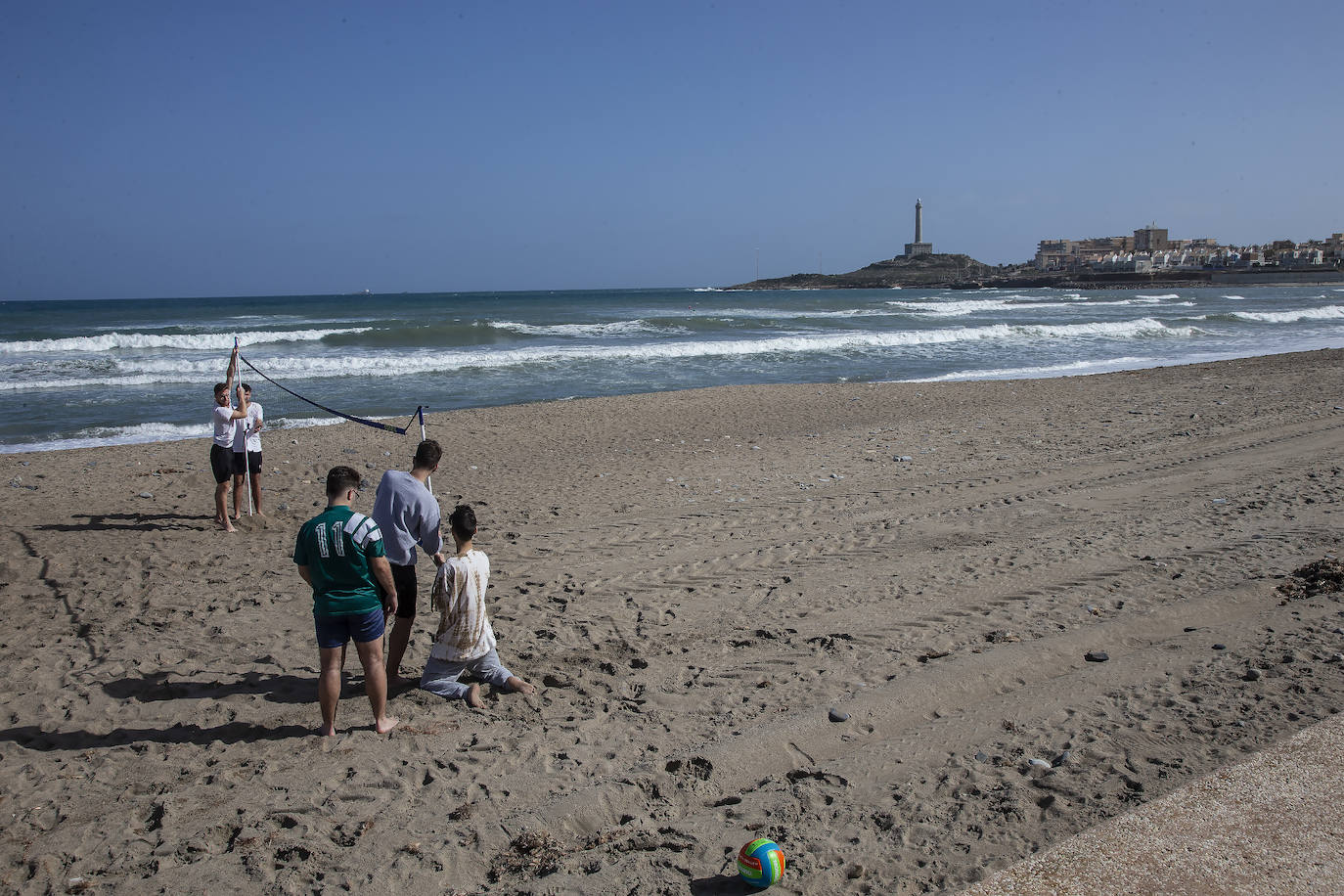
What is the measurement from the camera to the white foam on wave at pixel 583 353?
20.8 m

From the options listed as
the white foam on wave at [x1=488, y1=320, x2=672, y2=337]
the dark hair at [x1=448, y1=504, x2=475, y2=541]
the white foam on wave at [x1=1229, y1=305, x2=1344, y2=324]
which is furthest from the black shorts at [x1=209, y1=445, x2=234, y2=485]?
the white foam on wave at [x1=1229, y1=305, x2=1344, y2=324]

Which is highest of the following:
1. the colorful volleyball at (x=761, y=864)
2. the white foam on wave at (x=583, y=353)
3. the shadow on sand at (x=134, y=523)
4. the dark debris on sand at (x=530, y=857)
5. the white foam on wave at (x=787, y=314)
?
the white foam on wave at (x=787, y=314)

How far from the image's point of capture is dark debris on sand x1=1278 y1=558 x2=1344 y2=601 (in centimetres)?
493

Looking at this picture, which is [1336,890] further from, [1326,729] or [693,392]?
[693,392]

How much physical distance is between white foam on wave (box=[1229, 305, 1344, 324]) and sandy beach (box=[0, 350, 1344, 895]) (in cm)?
3416

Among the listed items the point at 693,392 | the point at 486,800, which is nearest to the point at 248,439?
the point at 486,800

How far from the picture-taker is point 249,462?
7656mm

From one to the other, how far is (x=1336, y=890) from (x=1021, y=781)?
0.97m

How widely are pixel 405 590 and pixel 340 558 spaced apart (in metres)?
0.78

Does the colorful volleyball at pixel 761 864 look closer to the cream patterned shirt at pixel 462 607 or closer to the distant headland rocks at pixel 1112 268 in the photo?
the cream patterned shirt at pixel 462 607

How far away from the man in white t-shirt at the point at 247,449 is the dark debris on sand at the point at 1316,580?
25.2 ft

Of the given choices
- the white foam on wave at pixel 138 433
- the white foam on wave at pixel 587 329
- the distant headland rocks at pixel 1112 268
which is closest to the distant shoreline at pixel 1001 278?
the distant headland rocks at pixel 1112 268

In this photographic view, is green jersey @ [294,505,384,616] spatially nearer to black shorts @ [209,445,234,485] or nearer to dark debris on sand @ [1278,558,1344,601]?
black shorts @ [209,445,234,485]

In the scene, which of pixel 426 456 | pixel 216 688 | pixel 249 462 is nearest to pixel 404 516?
pixel 426 456
